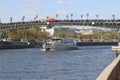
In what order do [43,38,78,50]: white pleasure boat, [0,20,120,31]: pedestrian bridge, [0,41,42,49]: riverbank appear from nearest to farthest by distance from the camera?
1. [43,38,78,50]: white pleasure boat
2. [0,20,120,31]: pedestrian bridge
3. [0,41,42,49]: riverbank

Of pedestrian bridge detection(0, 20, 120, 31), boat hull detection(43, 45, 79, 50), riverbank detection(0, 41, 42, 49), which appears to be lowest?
riverbank detection(0, 41, 42, 49)

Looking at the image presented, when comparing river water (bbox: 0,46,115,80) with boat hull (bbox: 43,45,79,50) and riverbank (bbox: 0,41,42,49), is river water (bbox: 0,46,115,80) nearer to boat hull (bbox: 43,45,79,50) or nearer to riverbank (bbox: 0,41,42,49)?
boat hull (bbox: 43,45,79,50)

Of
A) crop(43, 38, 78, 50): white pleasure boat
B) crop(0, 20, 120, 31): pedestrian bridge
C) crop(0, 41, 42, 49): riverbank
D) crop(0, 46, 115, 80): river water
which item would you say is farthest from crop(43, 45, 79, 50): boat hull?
crop(0, 46, 115, 80): river water

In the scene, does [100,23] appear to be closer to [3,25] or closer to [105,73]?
[3,25]

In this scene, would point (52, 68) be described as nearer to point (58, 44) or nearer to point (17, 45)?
point (58, 44)

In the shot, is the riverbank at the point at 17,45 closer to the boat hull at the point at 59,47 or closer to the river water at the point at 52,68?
the boat hull at the point at 59,47

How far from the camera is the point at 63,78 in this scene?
119 ft

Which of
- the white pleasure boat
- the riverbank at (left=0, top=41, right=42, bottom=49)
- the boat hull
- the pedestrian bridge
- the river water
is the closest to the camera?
the river water

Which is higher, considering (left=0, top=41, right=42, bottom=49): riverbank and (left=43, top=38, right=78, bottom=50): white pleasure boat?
(left=43, top=38, right=78, bottom=50): white pleasure boat

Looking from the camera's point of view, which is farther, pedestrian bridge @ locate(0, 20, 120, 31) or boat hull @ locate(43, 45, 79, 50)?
pedestrian bridge @ locate(0, 20, 120, 31)

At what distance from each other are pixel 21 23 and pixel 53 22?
1248cm

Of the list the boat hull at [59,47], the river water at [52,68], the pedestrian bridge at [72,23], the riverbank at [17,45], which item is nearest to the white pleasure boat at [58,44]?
the boat hull at [59,47]

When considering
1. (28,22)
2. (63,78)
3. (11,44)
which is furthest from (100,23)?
(63,78)

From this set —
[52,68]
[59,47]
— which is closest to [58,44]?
[59,47]
